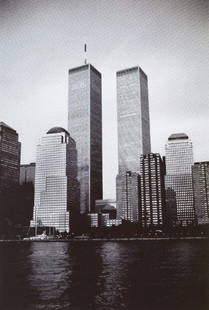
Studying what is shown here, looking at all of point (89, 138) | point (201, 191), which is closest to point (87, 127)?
point (89, 138)

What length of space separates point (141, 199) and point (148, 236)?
18.8 meters

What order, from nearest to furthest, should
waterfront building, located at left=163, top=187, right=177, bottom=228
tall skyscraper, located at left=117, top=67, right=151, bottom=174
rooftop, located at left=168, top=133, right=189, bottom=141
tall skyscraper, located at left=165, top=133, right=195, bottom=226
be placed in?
tall skyscraper, located at left=165, top=133, right=195, bottom=226, waterfront building, located at left=163, top=187, right=177, bottom=228, rooftop, located at left=168, top=133, right=189, bottom=141, tall skyscraper, located at left=117, top=67, right=151, bottom=174

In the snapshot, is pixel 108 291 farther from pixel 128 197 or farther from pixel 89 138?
pixel 89 138

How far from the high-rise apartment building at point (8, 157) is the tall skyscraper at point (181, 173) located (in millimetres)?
40111

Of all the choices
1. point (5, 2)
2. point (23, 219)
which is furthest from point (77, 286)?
point (23, 219)

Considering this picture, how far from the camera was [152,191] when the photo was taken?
4090 inches

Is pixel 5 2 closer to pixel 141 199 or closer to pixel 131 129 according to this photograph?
pixel 141 199

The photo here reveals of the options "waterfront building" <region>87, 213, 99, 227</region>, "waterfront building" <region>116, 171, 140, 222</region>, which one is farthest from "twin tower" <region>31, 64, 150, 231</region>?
"waterfront building" <region>116, 171, 140, 222</region>

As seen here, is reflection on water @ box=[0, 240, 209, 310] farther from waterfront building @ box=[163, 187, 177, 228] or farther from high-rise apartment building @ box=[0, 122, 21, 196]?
waterfront building @ box=[163, 187, 177, 228]

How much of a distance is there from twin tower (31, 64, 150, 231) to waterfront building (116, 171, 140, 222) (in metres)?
11.1

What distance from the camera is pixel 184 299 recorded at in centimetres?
1085

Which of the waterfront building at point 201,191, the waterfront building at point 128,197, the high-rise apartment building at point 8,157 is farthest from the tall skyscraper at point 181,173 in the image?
the high-rise apartment building at point 8,157

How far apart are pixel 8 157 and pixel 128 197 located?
4103 cm

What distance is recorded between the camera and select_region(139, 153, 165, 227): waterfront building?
3954 inches
